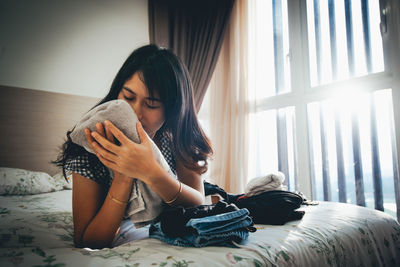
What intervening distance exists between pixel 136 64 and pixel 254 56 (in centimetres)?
192

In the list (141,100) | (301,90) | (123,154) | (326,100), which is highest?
(301,90)

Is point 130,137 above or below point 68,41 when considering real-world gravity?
below

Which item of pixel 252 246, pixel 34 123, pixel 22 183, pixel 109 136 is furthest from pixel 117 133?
pixel 34 123

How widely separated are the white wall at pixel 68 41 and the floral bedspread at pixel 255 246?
1.08m

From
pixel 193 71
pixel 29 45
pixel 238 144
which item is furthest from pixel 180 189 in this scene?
pixel 193 71

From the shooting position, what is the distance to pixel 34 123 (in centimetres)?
Answer: 203

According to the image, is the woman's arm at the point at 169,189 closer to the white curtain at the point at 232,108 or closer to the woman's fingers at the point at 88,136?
the woman's fingers at the point at 88,136

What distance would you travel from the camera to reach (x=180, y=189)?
764 mm

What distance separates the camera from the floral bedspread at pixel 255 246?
49cm

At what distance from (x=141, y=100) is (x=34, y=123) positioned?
1680mm

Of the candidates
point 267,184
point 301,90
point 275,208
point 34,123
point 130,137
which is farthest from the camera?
point 301,90

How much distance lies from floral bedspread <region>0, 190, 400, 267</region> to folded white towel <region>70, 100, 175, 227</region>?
0.11 m

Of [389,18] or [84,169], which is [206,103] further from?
[84,169]

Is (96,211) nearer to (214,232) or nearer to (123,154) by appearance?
(123,154)
